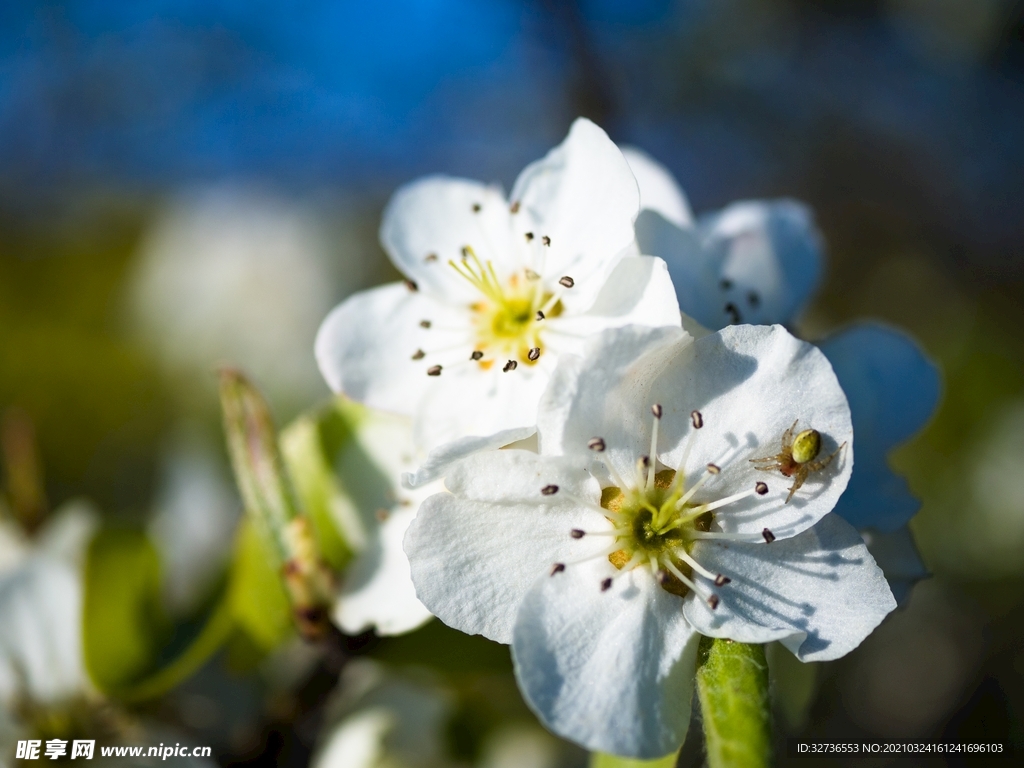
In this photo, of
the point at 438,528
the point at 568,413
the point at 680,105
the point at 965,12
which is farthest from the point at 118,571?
the point at 965,12

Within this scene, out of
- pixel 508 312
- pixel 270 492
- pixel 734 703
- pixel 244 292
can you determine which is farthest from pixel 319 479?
pixel 244 292

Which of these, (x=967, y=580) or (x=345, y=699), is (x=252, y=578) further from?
(x=967, y=580)

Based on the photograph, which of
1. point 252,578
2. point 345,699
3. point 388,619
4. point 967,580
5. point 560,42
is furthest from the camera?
point 560,42

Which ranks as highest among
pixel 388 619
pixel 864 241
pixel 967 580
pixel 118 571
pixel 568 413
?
pixel 568 413

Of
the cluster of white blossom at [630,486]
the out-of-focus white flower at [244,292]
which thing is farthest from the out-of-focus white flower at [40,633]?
the out-of-focus white flower at [244,292]

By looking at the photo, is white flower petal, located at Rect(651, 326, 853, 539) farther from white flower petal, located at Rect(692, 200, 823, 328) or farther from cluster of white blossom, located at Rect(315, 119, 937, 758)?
white flower petal, located at Rect(692, 200, 823, 328)

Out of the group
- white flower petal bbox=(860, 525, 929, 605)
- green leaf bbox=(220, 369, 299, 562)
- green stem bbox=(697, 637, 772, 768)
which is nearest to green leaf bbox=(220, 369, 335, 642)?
green leaf bbox=(220, 369, 299, 562)

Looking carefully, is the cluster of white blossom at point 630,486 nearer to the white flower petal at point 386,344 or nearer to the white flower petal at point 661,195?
the white flower petal at point 386,344

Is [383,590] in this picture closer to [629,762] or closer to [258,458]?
[258,458]
